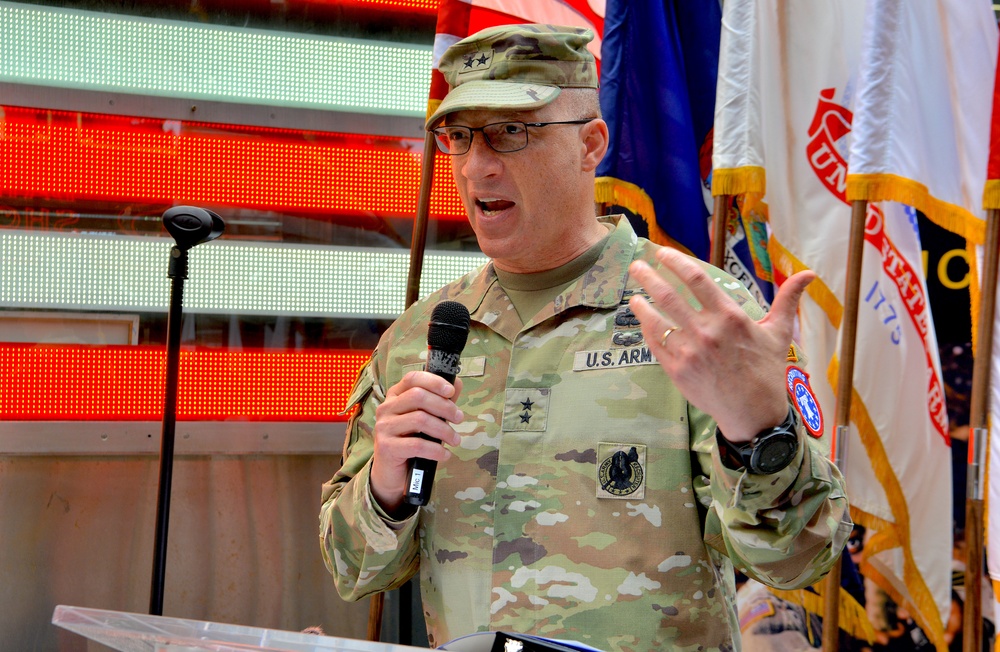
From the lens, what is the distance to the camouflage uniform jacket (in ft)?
5.03

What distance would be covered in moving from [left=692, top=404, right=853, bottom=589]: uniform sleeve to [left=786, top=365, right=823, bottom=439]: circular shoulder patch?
38mm

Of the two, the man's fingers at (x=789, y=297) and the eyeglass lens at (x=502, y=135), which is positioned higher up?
the eyeglass lens at (x=502, y=135)

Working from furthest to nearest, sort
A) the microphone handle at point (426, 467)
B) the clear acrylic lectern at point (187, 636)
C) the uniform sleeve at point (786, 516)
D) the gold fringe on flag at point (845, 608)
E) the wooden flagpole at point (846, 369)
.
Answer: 1. the gold fringe on flag at point (845, 608)
2. the wooden flagpole at point (846, 369)
3. the microphone handle at point (426, 467)
4. the uniform sleeve at point (786, 516)
5. the clear acrylic lectern at point (187, 636)

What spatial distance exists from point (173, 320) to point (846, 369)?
1.64 metres

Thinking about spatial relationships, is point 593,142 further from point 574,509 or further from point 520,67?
point 574,509

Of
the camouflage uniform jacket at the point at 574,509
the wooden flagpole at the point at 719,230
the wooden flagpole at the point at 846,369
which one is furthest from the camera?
the wooden flagpole at the point at 719,230

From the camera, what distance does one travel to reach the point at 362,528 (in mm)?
1605

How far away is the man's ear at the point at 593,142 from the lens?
179 centimetres

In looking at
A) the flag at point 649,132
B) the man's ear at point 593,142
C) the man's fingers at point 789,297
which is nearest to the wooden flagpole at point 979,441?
the flag at point 649,132

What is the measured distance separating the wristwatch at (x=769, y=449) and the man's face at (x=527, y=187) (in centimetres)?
61

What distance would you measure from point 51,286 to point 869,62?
2169 mm

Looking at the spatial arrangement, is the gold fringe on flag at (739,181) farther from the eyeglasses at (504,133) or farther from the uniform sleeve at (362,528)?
the uniform sleeve at (362,528)

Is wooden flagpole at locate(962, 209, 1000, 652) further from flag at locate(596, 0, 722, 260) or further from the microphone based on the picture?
the microphone

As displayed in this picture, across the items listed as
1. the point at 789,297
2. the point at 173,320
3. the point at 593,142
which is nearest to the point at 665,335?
the point at 789,297
